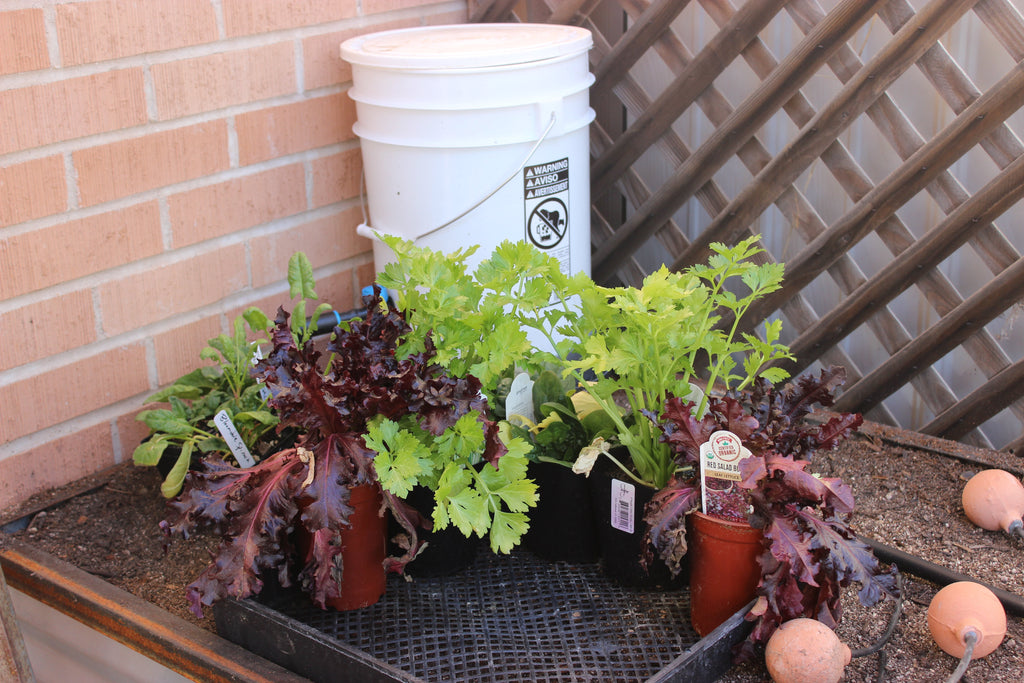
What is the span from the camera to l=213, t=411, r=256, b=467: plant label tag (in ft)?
3.99

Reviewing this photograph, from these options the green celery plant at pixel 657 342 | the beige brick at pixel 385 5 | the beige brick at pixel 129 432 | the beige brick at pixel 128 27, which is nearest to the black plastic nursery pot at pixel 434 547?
the green celery plant at pixel 657 342

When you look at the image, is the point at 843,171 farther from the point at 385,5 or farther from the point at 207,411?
the point at 207,411

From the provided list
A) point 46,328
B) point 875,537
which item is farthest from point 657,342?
point 46,328

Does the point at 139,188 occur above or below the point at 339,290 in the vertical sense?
above

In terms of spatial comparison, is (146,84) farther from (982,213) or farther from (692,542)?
(982,213)

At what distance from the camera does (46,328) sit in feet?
4.63

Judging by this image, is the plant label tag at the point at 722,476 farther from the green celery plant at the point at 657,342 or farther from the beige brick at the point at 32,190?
the beige brick at the point at 32,190

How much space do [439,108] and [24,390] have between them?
0.75 meters

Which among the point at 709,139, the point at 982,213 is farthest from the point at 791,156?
the point at 982,213

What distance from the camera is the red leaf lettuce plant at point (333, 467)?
1060 mm

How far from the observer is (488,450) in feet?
3.63

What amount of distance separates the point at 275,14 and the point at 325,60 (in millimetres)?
129

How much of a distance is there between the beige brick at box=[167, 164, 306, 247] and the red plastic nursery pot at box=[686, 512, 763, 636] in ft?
3.10

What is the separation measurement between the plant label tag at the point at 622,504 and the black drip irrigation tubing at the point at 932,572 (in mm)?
301
